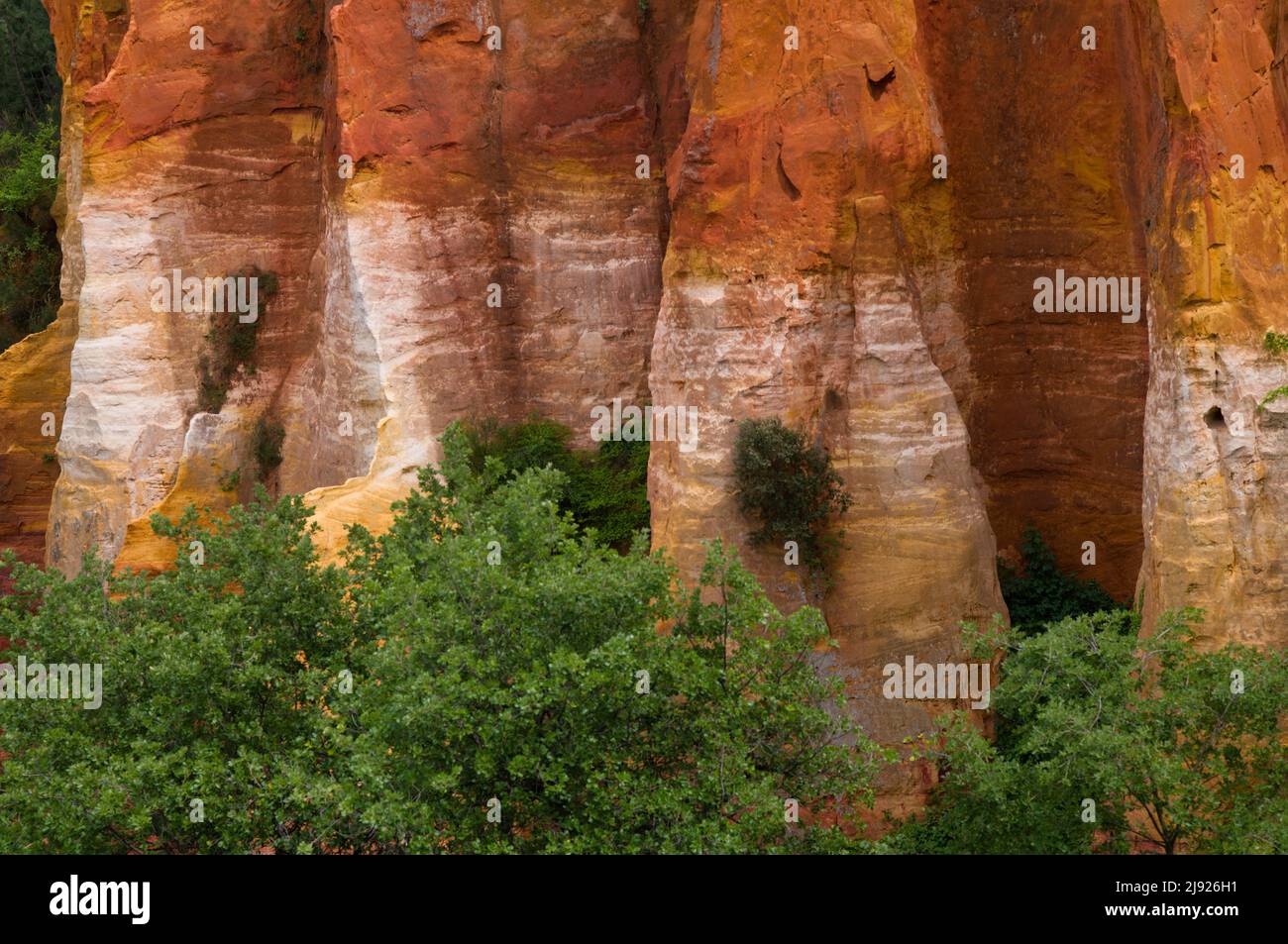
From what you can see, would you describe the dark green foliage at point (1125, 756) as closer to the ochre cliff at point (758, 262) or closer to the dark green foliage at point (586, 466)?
the ochre cliff at point (758, 262)

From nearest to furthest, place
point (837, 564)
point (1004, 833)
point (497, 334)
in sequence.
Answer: point (1004, 833)
point (837, 564)
point (497, 334)

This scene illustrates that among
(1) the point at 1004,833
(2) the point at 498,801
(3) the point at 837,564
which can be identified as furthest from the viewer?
(3) the point at 837,564

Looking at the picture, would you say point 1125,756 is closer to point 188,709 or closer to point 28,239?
point 188,709

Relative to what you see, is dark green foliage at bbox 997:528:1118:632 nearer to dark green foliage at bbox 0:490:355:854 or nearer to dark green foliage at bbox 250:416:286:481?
dark green foliage at bbox 0:490:355:854

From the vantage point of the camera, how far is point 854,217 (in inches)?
909

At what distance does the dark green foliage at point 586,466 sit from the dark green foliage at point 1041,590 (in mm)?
5190

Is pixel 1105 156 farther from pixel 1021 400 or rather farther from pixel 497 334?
pixel 497 334

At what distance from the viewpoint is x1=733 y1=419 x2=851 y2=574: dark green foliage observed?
22625mm

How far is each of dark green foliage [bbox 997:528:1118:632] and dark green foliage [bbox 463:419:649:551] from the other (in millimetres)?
5190

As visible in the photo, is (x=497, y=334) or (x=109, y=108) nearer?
(x=497, y=334)

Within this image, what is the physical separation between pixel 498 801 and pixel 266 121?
55.3 ft

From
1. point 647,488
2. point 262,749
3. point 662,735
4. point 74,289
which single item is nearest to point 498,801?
point 662,735

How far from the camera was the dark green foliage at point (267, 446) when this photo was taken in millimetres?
29250

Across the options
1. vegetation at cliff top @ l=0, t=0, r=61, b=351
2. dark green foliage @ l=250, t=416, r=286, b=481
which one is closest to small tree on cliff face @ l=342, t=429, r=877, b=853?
dark green foliage @ l=250, t=416, r=286, b=481
